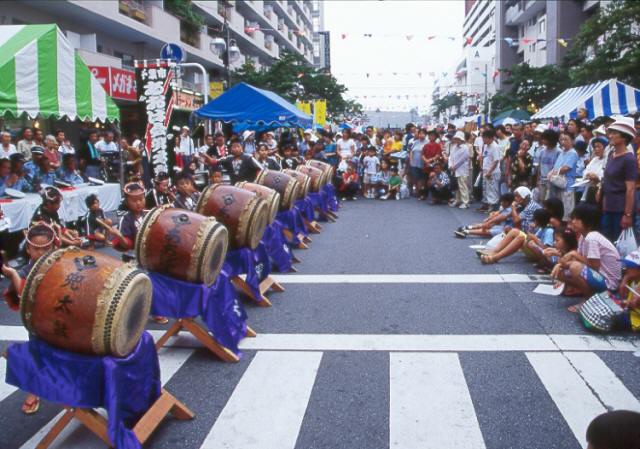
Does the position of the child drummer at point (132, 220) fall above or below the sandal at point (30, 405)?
above

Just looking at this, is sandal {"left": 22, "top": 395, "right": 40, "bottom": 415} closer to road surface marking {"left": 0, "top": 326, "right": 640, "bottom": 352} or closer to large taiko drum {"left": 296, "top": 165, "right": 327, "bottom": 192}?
road surface marking {"left": 0, "top": 326, "right": 640, "bottom": 352}

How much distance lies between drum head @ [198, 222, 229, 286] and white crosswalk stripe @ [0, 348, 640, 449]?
0.74 meters

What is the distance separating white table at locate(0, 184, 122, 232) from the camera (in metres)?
8.05

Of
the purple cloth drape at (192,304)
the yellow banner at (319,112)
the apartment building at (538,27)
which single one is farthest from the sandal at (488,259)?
the yellow banner at (319,112)

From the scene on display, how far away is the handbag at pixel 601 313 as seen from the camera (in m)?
5.19

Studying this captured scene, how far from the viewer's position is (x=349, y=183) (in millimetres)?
16234

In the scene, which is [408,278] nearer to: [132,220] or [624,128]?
[624,128]

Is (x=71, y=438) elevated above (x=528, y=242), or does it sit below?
below

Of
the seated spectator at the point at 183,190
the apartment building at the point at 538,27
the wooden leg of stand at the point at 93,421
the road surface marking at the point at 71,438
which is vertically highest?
the apartment building at the point at 538,27

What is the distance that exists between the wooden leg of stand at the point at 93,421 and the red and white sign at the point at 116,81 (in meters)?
15.0

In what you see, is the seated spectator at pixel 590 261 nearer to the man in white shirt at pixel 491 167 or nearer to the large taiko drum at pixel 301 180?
the large taiko drum at pixel 301 180

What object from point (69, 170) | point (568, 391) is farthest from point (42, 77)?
point (568, 391)

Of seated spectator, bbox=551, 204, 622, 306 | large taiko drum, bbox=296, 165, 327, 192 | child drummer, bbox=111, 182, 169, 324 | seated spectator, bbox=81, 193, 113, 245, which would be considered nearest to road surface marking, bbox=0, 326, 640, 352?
seated spectator, bbox=551, 204, 622, 306

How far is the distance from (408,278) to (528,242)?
5.78 feet
